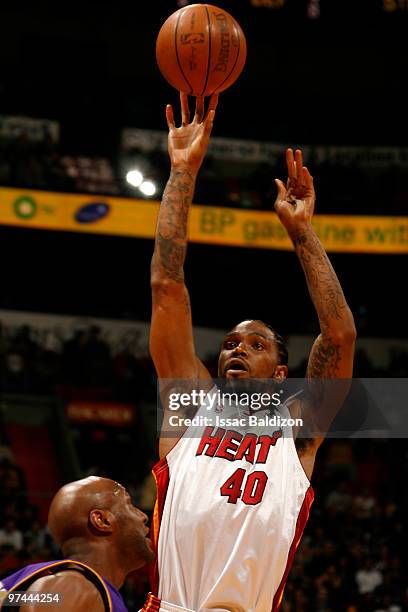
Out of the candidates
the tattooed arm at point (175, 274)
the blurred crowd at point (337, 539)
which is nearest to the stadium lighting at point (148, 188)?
the blurred crowd at point (337, 539)

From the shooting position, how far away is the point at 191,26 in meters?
4.04

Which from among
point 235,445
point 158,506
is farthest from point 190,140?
point 158,506

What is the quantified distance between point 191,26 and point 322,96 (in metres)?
13.2

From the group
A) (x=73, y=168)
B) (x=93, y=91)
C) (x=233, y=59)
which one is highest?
(x=93, y=91)

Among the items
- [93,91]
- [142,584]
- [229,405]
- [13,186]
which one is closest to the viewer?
[229,405]

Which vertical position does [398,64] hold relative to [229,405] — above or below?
above

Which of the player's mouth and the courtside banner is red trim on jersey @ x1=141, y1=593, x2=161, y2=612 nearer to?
the player's mouth

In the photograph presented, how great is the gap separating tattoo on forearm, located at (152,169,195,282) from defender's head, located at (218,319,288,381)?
0.33 meters

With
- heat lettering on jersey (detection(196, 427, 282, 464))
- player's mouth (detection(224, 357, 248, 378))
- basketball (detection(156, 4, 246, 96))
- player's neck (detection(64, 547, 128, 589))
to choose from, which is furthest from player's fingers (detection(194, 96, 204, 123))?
player's neck (detection(64, 547, 128, 589))

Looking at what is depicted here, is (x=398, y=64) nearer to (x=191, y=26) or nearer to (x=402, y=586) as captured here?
(x=402, y=586)

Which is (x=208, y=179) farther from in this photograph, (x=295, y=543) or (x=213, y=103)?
(x=295, y=543)

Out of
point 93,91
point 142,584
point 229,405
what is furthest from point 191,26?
point 93,91

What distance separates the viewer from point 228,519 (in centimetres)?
323

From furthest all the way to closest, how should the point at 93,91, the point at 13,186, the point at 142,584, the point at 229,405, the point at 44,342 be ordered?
the point at 93,91, the point at 44,342, the point at 13,186, the point at 142,584, the point at 229,405
